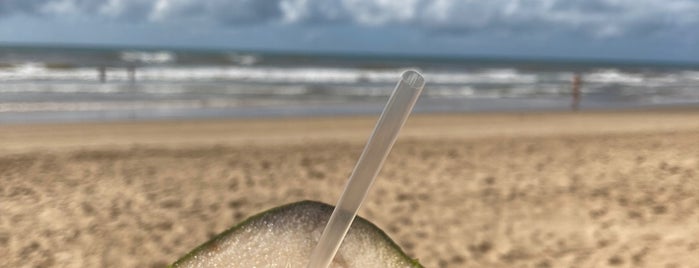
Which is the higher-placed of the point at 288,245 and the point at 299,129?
the point at 299,129

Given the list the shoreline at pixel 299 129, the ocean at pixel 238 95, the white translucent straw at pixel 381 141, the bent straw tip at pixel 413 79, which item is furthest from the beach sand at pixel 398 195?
the ocean at pixel 238 95

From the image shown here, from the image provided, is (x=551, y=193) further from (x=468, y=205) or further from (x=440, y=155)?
(x=440, y=155)

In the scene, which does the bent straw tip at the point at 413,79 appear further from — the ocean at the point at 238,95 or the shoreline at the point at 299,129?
the ocean at the point at 238,95

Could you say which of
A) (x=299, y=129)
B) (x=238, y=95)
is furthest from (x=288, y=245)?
(x=238, y=95)

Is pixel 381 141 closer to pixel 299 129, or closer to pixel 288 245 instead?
pixel 288 245

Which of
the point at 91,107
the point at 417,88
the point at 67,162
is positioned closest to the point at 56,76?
the point at 91,107

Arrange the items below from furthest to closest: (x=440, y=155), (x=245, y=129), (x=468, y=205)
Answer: (x=245, y=129) → (x=440, y=155) → (x=468, y=205)

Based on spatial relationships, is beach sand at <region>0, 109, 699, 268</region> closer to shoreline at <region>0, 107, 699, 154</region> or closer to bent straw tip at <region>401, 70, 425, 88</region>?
shoreline at <region>0, 107, 699, 154</region>
